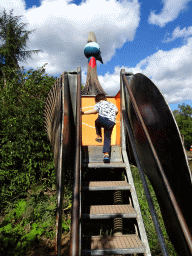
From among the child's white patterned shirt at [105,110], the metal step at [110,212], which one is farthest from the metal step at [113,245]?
the child's white patterned shirt at [105,110]

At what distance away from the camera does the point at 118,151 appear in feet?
10.3

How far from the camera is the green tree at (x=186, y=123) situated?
35250 millimetres

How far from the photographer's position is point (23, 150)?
13.3ft

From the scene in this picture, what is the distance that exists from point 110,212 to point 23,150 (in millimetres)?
2636

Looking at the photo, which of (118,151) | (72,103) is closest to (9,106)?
(72,103)

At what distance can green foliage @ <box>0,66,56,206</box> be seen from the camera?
13.1 ft

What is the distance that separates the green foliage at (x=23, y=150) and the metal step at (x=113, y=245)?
7.63ft

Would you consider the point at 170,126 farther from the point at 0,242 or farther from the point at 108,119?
the point at 0,242

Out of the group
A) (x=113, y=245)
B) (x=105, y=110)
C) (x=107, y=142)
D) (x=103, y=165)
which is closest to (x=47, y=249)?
(x=113, y=245)

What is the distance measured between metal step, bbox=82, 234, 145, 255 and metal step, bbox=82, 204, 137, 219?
0.25 m

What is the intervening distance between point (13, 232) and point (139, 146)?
2.66 m

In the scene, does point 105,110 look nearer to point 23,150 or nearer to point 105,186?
point 105,186

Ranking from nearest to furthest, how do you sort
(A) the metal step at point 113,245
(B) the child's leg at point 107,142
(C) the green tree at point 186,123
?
1. (A) the metal step at point 113,245
2. (B) the child's leg at point 107,142
3. (C) the green tree at point 186,123

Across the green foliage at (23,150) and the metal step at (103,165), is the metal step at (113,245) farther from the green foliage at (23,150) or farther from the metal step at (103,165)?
the green foliage at (23,150)
